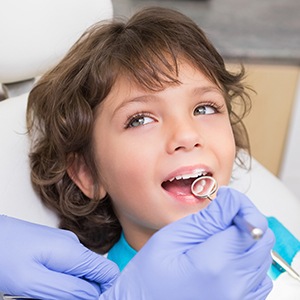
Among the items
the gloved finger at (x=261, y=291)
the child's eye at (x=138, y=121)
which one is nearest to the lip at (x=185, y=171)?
the child's eye at (x=138, y=121)

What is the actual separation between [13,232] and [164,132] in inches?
13.5

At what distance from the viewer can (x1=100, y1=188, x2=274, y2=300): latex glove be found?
0.88 metres

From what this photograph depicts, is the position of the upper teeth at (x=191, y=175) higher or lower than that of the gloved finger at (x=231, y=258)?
lower

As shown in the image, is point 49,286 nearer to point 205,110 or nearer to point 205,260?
point 205,260

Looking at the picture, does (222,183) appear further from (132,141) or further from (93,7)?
(93,7)

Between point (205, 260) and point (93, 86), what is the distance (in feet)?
1.65

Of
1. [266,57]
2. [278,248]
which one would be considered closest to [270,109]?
[266,57]

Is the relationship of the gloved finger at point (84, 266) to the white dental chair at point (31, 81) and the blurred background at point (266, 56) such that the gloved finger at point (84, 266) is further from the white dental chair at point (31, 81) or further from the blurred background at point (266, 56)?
the blurred background at point (266, 56)

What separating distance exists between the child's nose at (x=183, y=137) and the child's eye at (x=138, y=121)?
0.06m

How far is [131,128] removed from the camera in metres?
1.19

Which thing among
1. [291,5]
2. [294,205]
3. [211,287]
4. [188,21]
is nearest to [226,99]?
[188,21]

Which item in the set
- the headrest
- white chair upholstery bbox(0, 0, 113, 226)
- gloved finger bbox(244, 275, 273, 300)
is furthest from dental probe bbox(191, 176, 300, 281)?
the headrest

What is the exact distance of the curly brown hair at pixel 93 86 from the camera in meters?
1.22

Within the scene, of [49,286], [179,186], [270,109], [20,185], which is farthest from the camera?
[270,109]
